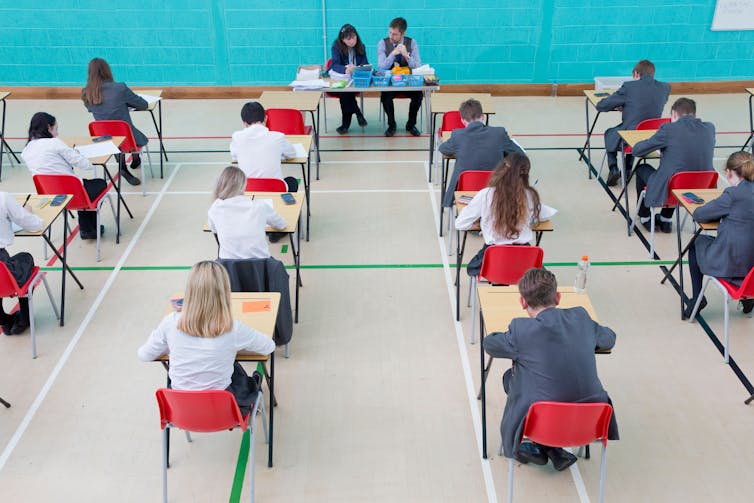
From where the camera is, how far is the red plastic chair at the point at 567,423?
3.26 meters

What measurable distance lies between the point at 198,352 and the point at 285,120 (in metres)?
3.93

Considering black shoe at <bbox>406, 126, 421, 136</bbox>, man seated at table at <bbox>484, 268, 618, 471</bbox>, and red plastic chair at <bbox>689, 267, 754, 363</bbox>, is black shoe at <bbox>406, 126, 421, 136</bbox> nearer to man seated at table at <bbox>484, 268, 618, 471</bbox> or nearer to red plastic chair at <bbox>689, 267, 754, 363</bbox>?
red plastic chair at <bbox>689, 267, 754, 363</bbox>

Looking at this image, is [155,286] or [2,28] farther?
[2,28]

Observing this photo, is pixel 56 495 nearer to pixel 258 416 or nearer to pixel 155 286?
pixel 258 416

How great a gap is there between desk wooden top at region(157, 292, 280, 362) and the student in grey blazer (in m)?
3.53

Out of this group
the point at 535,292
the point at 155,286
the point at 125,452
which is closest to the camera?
the point at 535,292

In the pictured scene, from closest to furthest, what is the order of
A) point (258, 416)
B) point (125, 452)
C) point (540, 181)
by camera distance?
1. point (125, 452)
2. point (258, 416)
3. point (540, 181)

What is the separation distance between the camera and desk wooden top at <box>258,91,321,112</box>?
23.4 feet

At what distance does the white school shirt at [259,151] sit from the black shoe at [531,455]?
2.99 meters

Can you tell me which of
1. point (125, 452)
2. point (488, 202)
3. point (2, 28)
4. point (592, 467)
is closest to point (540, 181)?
point (488, 202)

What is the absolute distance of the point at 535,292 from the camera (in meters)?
3.38

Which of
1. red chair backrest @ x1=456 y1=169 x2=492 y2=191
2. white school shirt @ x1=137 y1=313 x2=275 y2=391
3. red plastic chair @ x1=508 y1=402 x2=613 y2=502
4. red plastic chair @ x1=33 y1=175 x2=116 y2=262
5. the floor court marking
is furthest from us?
red plastic chair @ x1=33 y1=175 x2=116 y2=262

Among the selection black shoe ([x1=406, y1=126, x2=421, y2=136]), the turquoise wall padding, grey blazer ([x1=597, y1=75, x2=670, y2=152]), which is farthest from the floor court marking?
grey blazer ([x1=597, y1=75, x2=670, y2=152])

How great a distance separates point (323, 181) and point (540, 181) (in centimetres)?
226
